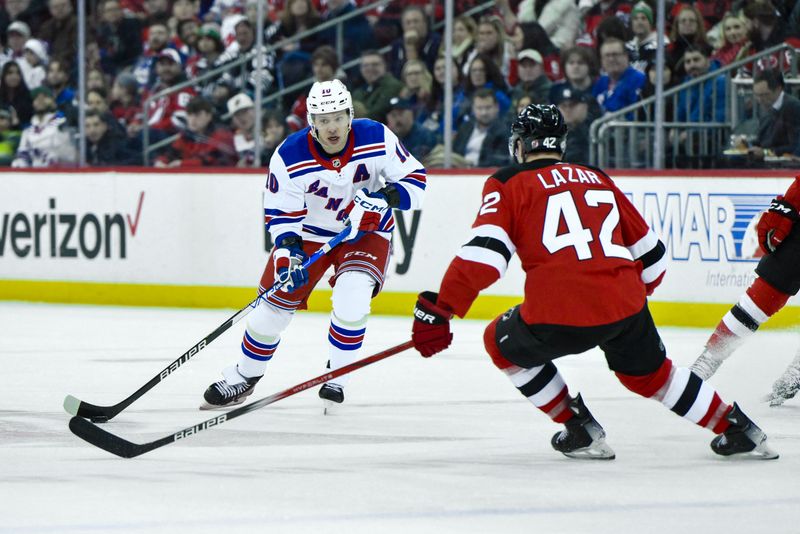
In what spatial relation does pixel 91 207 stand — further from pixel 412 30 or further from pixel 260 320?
pixel 260 320

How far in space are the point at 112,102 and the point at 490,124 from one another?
2.91m

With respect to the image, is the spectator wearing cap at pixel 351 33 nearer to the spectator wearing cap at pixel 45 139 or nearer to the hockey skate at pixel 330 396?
the spectator wearing cap at pixel 45 139

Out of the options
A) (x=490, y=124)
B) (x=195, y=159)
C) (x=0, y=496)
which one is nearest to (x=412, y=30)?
(x=490, y=124)

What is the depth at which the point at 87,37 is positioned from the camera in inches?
404

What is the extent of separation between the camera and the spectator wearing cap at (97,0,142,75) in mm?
10562

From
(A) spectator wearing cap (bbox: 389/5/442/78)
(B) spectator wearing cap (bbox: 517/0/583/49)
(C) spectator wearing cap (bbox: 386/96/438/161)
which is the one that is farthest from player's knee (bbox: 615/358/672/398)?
(A) spectator wearing cap (bbox: 389/5/442/78)

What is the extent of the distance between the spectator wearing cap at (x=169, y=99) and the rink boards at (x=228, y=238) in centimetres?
45

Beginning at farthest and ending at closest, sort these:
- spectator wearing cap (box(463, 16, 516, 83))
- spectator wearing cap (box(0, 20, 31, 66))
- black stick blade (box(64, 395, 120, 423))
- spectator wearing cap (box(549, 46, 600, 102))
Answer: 1. spectator wearing cap (box(0, 20, 31, 66))
2. spectator wearing cap (box(463, 16, 516, 83))
3. spectator wearing cap (box(549, 46, 600, 102))
4. black stick blade (box(64, 395, 120, 423))

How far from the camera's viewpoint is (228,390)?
547 centimetres

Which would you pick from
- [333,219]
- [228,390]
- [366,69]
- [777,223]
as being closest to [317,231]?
[333,219]

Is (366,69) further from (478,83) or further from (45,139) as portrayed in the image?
(45,139)

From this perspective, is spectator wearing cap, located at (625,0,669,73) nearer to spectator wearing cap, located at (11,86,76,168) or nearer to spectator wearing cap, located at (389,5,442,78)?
spectator wearing cap, located at (389,5,442,78)

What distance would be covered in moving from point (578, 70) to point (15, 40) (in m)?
4.81

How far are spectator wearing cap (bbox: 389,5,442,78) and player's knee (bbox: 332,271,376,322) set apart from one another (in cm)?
424
